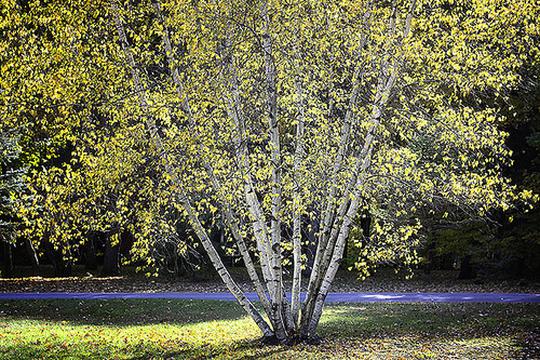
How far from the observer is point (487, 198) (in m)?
8.35

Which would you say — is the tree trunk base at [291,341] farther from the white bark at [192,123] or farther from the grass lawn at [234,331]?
the white bark at [192,123]

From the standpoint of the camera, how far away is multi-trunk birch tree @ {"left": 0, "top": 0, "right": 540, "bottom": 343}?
8383 millimetres

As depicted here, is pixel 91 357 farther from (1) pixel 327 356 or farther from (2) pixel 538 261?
(2) pixel 538 261

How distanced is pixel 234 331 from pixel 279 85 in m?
5.10

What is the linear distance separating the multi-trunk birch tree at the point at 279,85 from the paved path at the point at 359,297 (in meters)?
8.05

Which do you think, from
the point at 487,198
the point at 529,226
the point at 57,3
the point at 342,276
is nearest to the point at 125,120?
the point at 57,3

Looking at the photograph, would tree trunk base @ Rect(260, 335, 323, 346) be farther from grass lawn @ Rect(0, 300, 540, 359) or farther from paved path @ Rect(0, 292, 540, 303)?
paved path @ Rect(0, 292, 540, 303)

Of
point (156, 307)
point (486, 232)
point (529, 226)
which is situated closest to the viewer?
point (156, 307)

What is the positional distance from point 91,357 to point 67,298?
9.93m

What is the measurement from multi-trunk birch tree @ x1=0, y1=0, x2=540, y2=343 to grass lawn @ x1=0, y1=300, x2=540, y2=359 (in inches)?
48.4

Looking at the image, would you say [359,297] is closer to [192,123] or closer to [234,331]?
[234,331]

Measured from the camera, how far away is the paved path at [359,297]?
16.4 meters

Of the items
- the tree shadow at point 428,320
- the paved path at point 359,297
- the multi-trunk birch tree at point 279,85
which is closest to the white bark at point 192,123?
the multi-trunk birch tree at point 279,85

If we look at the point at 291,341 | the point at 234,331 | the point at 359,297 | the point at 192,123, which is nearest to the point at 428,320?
the point at 234,331
